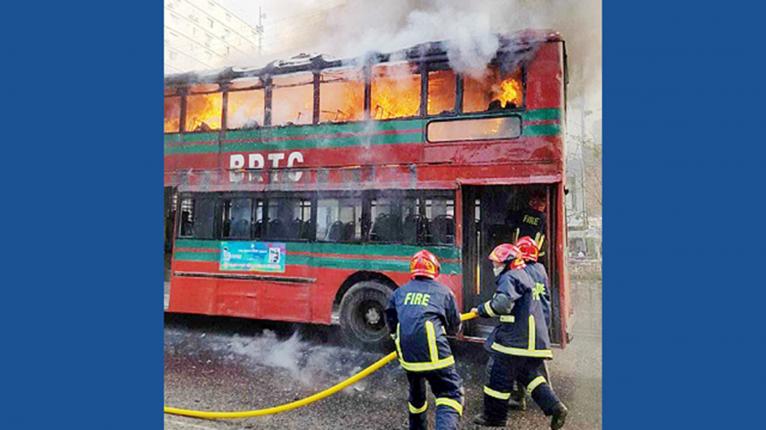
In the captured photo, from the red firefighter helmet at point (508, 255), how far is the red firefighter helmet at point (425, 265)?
14.6 inches

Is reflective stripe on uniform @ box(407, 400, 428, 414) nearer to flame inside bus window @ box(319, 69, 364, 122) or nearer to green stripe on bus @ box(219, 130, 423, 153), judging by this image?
green stripe on bus @ box(219, 130, 423, 153)

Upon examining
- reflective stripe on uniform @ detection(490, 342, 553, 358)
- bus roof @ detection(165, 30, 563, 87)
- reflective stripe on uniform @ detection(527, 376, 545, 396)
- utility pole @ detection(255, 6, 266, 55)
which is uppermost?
utility pole @ detection(255, 6, 266, 55)

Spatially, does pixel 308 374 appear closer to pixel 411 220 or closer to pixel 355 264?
pixel 355 264

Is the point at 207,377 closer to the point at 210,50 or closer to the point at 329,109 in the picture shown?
the point at 329,109

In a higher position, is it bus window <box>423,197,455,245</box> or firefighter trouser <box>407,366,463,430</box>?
bus window <box>423,197,455,245</box>

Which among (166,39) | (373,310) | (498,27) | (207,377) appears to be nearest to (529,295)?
(373,310)

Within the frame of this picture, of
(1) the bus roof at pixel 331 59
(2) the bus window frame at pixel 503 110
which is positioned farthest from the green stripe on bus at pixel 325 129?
(1) the bus roof at pixel 331 59

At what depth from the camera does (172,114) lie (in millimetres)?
5062

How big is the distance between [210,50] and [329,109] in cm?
123

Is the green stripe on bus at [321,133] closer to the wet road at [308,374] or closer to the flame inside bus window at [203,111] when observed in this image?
the flame inside bus window at [203,111]

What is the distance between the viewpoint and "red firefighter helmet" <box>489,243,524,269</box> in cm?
373

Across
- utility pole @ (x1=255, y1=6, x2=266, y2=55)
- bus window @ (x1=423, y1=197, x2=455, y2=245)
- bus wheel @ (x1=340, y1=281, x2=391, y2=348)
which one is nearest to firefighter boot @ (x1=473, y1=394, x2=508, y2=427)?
bus wheel @ (x1=340, y1=281, x2=391, y2=348)

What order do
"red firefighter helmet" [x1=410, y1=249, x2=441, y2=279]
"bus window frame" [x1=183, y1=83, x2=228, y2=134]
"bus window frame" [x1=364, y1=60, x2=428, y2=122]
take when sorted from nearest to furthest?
1. "red firefighter helmet" [x1=410, y1=249, x2=441, y2=279]
2. "bus window frame" [x1=364, y1=60, x2=428, y2=122]
3. "bus window frame" [x1=183, y1=83, x2=228, y2=134]

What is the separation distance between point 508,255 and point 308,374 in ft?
5.56
